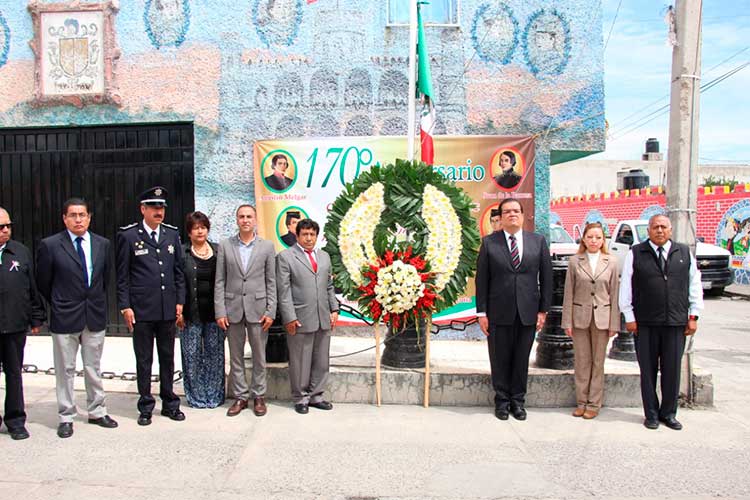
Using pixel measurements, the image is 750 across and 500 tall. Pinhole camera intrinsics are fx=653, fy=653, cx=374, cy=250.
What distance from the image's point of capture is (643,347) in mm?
5684

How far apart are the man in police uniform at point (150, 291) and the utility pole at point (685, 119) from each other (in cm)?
462

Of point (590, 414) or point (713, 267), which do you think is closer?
point (590, 414)

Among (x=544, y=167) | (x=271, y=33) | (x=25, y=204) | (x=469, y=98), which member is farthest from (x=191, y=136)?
(x=544, y=167)

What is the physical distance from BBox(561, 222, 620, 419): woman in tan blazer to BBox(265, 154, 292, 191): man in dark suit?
13.4 feet

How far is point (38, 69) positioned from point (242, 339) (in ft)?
18.1

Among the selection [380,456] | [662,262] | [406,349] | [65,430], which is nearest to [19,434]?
[65,430]

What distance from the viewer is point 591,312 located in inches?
226

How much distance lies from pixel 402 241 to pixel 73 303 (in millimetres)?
2956

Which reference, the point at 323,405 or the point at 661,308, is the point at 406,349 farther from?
the point at 661,308

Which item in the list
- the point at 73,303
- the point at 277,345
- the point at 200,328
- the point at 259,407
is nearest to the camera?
the point at 73,303

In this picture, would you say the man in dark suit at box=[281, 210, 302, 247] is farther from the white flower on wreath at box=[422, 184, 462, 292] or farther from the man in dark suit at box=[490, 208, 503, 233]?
the white flower on wreath at box=[422, 184, 462, 292]

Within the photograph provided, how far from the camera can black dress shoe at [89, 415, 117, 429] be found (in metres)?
5.48

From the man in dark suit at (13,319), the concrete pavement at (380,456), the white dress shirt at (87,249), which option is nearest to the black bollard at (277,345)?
the concrete pavement at (380,456)

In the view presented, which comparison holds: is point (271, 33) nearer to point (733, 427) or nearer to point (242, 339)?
point (242, 339)
